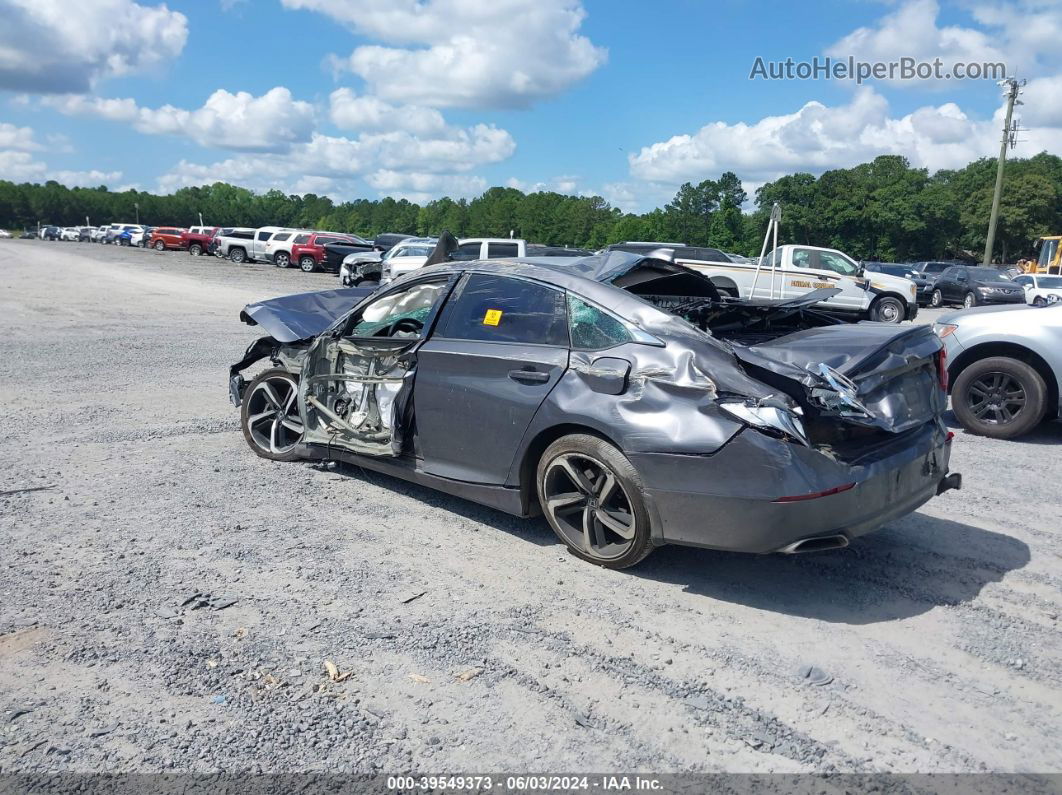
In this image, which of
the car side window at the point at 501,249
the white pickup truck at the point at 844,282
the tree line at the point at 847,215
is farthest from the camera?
the tree line at the point at 847,215

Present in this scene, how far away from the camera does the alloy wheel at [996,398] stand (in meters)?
7.91

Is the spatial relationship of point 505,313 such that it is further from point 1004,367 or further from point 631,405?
point 1004,367

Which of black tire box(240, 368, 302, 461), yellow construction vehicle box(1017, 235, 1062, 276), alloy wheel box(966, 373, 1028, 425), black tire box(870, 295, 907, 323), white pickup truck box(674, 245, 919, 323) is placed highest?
yellow construction vehicle box(1017, 235, 1062, 276)

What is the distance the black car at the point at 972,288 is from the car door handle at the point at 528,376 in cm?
3035

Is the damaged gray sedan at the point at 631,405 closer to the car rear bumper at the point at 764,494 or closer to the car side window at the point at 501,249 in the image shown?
the car rear bumper at the point at 764,494

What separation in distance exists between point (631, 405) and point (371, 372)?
2084 mm

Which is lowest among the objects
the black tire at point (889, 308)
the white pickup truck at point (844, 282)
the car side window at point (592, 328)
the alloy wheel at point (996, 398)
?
the alloy wheel at point (996, 398)

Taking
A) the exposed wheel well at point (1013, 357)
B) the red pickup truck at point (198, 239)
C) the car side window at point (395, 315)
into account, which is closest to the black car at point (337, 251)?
the red pickup truck at point (198, 239)

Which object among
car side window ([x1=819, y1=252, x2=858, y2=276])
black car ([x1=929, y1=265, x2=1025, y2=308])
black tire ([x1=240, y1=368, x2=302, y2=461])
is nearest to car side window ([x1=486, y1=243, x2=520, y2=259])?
car side window ([x1=819, y1=252, x2=858, y2=276])

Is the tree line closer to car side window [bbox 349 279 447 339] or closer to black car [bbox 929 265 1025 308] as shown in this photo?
black car [bbox 929 265 1025 308]

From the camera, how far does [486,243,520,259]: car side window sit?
830 inches

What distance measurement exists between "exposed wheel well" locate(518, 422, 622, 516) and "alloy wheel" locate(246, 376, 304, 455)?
2133 mm

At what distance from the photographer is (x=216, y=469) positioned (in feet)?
20.1

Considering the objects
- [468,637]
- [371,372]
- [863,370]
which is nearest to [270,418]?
[371,372]
